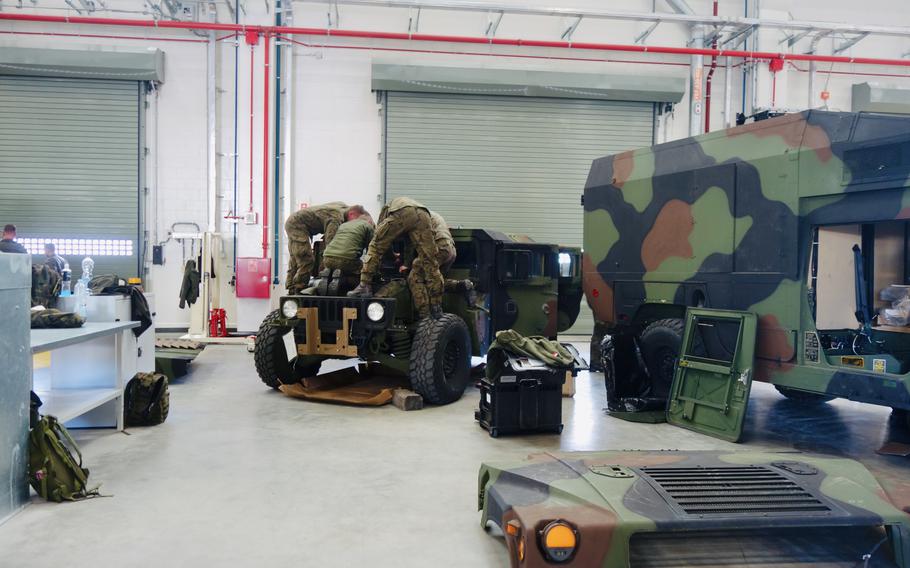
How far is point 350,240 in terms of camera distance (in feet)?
22.5

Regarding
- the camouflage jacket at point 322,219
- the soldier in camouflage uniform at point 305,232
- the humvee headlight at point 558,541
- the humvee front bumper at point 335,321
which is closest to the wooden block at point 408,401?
the humvee front bumper at point 335,321

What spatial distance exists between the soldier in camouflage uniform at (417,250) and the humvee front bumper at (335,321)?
0.58ft

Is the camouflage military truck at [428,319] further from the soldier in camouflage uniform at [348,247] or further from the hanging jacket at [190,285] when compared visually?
the hanging jacket at [190,285]

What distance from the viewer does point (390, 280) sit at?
679cm

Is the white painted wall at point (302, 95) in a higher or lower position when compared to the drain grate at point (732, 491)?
higher

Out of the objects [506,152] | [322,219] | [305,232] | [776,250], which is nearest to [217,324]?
[305,232]

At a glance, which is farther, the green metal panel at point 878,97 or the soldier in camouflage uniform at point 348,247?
the green metal panel at point 878,97

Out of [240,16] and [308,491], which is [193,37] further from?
[308,491]

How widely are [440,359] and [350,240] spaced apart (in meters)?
1.52

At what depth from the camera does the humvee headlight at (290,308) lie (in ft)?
21.3

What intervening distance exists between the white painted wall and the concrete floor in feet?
17.5

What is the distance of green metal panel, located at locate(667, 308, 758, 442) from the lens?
16.8ft

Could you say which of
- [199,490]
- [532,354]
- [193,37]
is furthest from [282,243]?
[199,490]

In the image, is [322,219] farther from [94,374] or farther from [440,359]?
[94,374]
